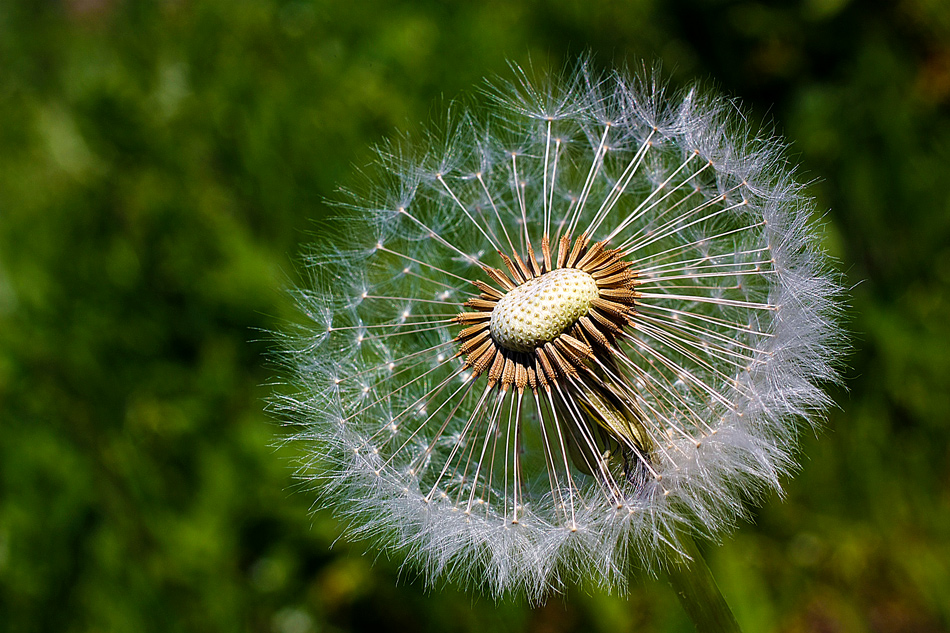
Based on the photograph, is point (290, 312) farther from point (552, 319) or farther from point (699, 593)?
point (699, 593)

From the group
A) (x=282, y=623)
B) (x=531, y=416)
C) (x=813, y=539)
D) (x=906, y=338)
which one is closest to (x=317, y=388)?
(x=531, y=416)

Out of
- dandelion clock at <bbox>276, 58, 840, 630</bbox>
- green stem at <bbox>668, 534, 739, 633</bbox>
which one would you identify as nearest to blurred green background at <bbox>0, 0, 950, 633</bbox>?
dandelion clock at <bbox>276, 58, 840, 630</bbox>

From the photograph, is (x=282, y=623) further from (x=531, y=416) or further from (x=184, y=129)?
(x=184, y=129)

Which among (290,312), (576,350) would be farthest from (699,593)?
(290,312)

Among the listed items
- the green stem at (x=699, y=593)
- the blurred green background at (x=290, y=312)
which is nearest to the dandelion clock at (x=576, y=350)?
the green stem at (x=699, y=593)

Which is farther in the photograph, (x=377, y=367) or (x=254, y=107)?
(x=254, y=107)
